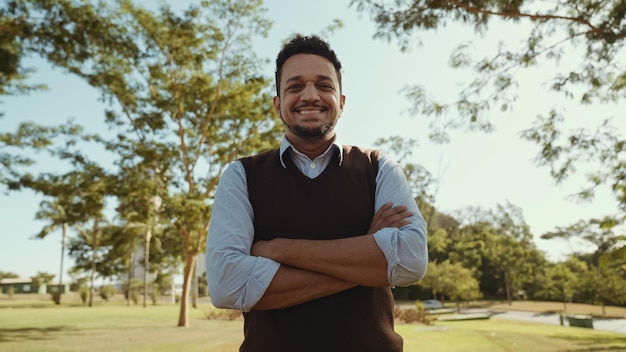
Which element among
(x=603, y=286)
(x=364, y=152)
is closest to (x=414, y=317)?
(x=603, y=286)

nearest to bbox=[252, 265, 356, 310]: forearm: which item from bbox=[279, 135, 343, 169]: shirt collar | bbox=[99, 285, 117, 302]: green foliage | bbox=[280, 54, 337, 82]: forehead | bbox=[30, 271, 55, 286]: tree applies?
bbox=[279, 135, 343, 169]: shirt collar

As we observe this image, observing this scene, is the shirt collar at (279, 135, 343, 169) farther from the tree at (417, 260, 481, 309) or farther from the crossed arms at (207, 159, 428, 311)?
the tree at (417, 260, 481, 309)

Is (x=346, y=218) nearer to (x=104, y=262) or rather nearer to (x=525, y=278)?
(x=525, y=278)

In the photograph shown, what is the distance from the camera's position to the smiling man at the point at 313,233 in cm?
172

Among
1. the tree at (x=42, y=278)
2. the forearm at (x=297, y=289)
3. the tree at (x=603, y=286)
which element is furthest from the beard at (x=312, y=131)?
the tree at (x=42, y=278)

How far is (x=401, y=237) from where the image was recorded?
183cm

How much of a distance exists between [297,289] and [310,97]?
782 mm

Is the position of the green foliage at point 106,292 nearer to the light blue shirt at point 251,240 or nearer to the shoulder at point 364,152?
the light blue shirt at point 251,240

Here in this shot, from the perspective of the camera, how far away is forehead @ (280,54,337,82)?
1943 mm

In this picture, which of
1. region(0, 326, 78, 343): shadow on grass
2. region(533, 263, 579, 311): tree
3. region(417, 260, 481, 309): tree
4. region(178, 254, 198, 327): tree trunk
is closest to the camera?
region(0, 326, 78, 343): shadow on grass

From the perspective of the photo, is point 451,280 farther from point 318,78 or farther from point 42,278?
point 42,278

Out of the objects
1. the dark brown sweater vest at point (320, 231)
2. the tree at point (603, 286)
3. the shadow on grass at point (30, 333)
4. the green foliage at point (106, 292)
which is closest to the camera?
the dark brown sweater vest at point (320, 231)

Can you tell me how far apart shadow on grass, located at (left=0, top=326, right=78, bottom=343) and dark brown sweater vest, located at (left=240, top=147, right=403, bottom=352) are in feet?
49.8

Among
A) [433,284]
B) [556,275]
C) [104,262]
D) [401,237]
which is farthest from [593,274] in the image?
[104,262]
